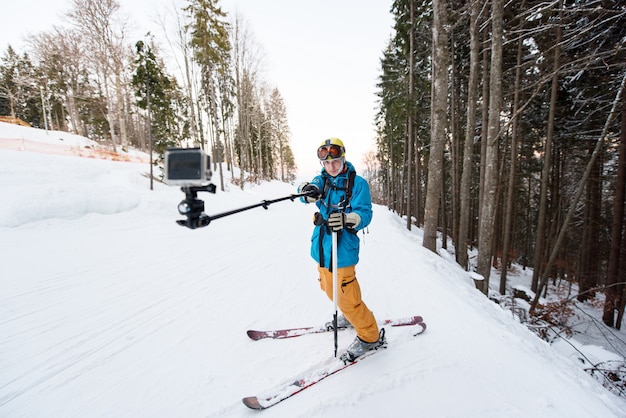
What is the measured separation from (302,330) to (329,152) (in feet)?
7.64

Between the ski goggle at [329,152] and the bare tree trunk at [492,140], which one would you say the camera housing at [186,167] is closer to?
the ski goggle at [329,152]

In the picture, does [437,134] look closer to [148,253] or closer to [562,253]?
[148,253]

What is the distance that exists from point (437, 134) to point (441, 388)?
7.17 m

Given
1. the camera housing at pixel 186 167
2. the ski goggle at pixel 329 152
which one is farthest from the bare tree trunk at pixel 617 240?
the camera housing at pixel 186 167

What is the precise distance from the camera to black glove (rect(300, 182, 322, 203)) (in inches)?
105

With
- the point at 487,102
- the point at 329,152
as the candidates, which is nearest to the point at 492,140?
the point at 487,102

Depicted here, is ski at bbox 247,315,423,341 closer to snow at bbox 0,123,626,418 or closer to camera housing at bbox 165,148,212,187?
snow at bbox 0,123,626,418

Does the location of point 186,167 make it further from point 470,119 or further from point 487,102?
point 487,102

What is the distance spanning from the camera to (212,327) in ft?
10.8

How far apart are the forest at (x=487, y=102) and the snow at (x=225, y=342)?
2.64 meters

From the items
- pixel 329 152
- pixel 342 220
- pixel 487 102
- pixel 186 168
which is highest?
pixel 487 102

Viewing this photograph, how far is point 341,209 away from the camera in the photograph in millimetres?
2703

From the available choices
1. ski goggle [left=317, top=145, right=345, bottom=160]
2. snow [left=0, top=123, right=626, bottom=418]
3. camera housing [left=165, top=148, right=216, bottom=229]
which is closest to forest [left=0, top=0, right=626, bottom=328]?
snow [left=0, top=123, right=626, bottom=418]

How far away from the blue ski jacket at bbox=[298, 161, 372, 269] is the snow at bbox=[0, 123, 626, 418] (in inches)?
45.8
